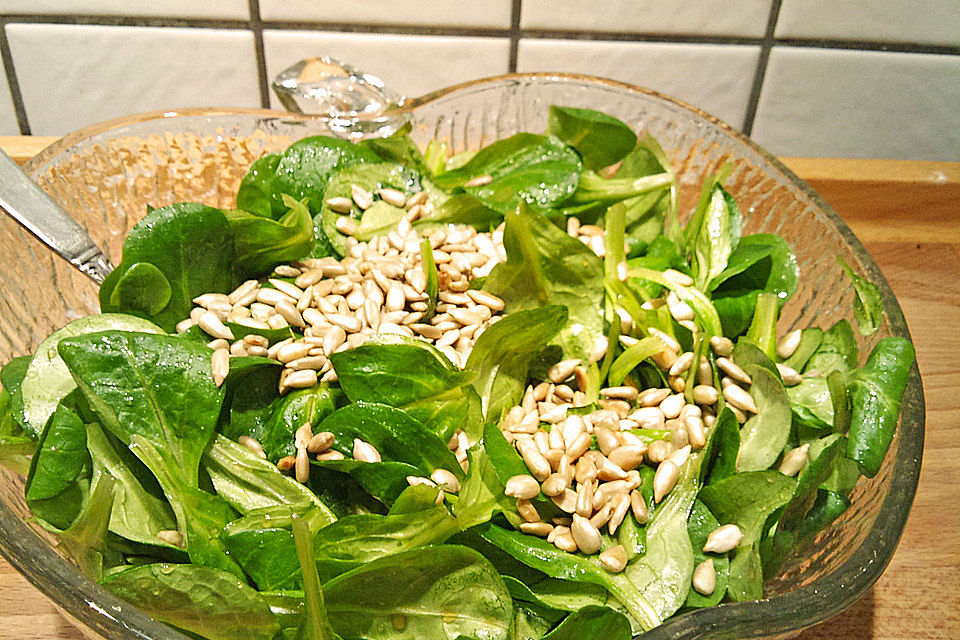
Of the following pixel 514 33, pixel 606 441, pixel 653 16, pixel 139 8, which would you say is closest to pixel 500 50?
pixel 514 33

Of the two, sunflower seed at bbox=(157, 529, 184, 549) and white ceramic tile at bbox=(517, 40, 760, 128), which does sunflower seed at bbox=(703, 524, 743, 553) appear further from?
white ceramic tile at bbox=(517, 40, 760, 128)

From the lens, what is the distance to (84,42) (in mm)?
647

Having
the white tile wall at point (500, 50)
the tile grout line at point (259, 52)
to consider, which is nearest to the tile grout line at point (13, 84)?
the white tile wall at point (500, 50)

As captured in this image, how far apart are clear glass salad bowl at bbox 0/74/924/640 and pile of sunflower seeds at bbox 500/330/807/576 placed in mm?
42

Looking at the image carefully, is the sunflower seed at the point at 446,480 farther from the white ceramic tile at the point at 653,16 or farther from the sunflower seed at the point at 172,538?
the white ceramic tile at the point at 653,16

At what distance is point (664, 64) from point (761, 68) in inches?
3.3

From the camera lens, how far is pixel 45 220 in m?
0.43

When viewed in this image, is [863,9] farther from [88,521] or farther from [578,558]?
[88,521]

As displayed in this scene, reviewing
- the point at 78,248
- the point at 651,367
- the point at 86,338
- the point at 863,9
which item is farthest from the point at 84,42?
the point at 863,9

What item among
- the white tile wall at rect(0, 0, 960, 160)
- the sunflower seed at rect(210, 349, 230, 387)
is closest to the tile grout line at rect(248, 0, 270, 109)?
the white tile wall at rect(0, 0, 960, 160)

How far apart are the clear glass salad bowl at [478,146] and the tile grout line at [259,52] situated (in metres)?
0.14

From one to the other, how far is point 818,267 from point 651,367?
0.45ft

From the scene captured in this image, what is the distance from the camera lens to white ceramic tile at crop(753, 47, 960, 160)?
68 centimetres

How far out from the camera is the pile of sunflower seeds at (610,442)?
1.17 ft
